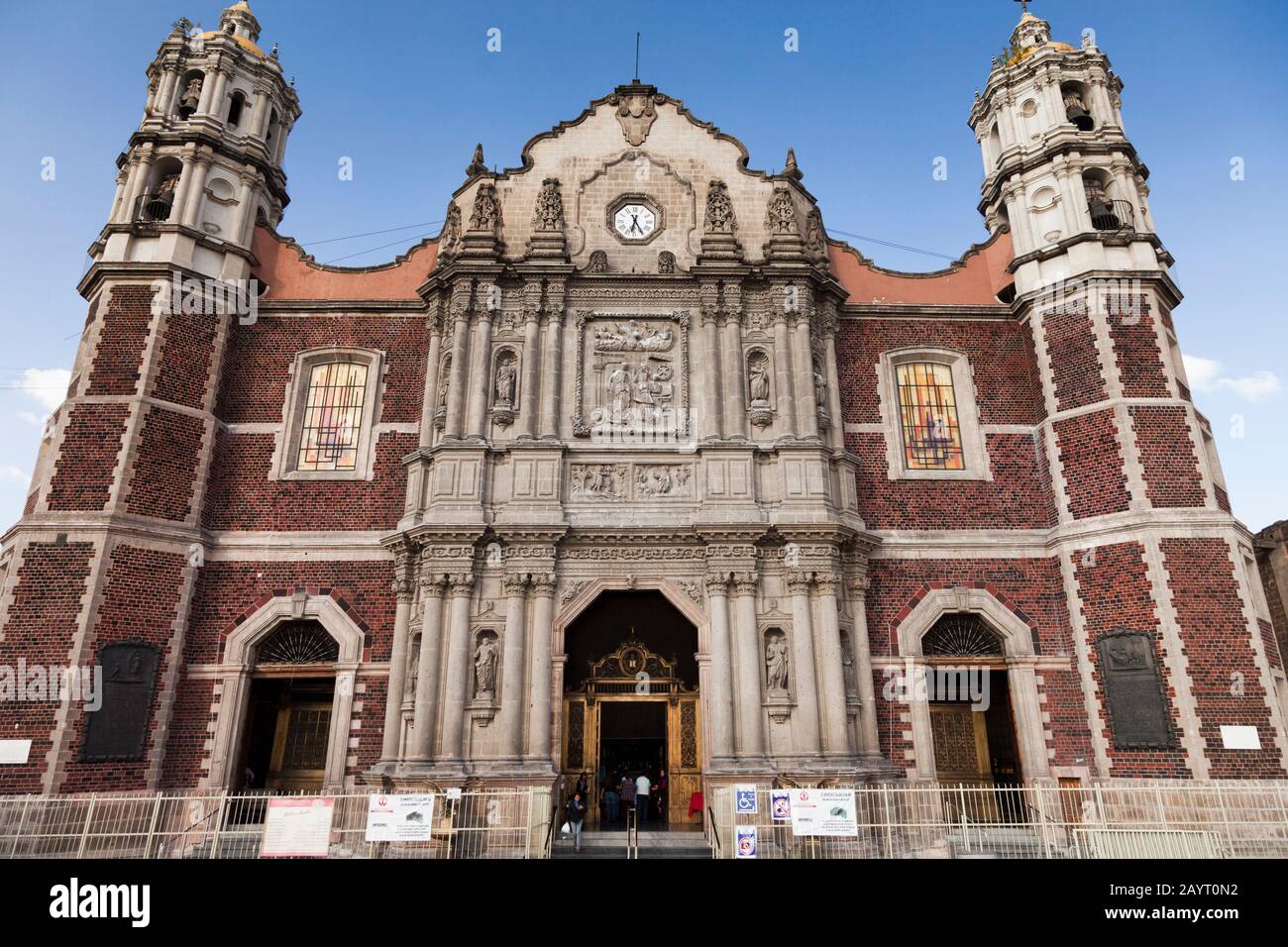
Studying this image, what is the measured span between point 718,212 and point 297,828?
1655 cm

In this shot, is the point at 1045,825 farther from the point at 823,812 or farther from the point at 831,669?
the point at 831,669

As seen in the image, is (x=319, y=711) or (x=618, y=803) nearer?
(x=618, y=803)

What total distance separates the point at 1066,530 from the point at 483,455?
13.6 m

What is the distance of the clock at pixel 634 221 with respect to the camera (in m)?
21.0

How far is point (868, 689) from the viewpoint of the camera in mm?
17391

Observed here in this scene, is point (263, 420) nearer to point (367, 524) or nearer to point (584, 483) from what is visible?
point (367, 524)

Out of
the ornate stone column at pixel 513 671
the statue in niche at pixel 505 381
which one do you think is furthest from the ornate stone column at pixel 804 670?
the statue in niche at pixel 505 381

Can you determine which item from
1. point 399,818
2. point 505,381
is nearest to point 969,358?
point 505,381

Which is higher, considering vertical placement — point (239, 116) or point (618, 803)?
point (239, 116)

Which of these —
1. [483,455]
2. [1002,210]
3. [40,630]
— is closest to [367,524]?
[483,455]

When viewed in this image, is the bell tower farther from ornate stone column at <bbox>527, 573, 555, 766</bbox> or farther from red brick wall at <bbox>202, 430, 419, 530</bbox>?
ornate stone column at <bbox>527, 573, 555, 766</bbox>

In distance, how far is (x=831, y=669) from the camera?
16.7m
